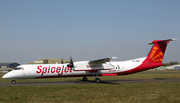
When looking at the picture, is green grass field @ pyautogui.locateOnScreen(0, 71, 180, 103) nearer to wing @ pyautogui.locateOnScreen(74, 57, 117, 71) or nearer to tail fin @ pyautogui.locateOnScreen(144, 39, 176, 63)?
wing @ pyautogui.locateOnScreen(74, 57, 117, 71)

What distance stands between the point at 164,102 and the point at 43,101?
7.82 metres

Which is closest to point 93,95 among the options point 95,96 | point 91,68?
point 95,96

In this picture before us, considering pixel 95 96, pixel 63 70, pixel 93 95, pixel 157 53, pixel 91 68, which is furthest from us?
pixel 157 53

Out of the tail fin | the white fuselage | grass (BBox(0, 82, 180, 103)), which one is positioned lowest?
grass (BBox(0, 82, 180, 103))

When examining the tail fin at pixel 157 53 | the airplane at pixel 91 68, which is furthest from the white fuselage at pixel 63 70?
the tail fin at pixel 157 53

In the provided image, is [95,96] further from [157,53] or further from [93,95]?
[157,53]

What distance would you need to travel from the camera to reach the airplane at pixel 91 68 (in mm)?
23391

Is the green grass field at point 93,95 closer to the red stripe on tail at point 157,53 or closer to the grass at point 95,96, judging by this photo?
the grass at point 95,96

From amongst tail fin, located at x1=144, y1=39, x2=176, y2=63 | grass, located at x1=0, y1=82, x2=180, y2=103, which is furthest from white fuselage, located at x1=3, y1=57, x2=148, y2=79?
grass, located at x1=0, y1=82, x2=180, y2=103

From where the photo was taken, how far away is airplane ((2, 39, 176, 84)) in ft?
76.7

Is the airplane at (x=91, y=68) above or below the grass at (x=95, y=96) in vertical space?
above

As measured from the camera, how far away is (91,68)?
2419 cm

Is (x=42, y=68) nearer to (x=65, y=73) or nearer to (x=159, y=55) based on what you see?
(x=65, y=73)

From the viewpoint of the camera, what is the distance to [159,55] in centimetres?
2572
